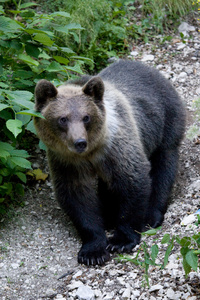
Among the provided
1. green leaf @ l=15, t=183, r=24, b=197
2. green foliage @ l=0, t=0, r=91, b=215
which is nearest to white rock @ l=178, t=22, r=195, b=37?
green foliage @ l=0, t=0, r=91, b=215

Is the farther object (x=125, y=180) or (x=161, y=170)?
(x=161, y=170)

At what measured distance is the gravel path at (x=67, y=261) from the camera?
524cm

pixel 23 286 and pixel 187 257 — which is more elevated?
pixel 187 257

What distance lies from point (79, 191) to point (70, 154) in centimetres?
71

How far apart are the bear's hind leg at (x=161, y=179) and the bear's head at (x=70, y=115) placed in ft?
6.69

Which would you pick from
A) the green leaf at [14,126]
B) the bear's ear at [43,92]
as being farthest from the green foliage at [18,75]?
the green leaf at [14,126]

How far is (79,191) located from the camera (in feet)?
21.8

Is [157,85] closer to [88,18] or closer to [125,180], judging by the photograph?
[125,180]

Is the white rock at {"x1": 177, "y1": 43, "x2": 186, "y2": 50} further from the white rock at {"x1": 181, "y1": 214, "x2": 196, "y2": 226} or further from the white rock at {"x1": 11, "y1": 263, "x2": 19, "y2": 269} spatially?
the white rock at {"x1": 11, "y1": 263, "x2": 19, "y2": 269}

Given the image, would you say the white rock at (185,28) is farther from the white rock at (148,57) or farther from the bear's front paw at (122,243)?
the bear's front paw at (122,243)

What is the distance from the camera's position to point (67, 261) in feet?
21.5

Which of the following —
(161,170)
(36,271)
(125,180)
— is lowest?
(36,271)

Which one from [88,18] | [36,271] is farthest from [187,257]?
[88,18]

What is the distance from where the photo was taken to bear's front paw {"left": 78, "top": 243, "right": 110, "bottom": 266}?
20.9 feet
